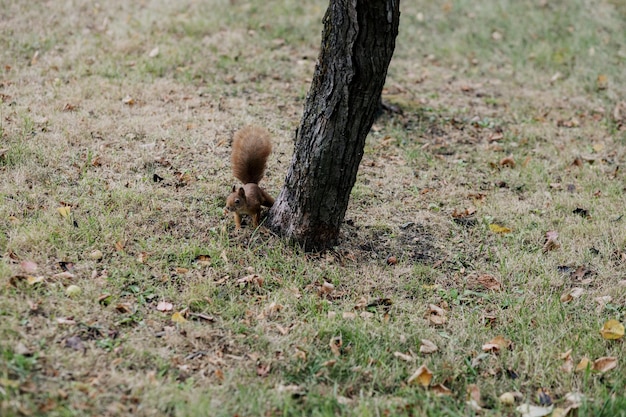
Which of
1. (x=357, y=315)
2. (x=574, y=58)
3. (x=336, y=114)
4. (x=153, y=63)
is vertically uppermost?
(x=574, y=58)

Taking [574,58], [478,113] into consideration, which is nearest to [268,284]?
[478,113]

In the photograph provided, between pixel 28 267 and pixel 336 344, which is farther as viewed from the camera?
pixel 28 267

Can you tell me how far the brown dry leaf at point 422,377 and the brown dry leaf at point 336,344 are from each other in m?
0.39

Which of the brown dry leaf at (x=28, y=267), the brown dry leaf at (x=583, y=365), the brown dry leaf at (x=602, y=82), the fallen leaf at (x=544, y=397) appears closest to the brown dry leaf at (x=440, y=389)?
the fallen leaf at (x=544, y=397)

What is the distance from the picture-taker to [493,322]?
12.0 ft

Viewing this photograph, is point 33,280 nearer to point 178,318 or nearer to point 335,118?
point 178,318

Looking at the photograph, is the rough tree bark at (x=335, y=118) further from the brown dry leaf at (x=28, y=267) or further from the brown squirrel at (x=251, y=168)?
the brown dry leaf at (x=28, y=267)

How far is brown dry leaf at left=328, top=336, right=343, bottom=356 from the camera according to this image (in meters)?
3.28

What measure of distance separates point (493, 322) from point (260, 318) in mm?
1341

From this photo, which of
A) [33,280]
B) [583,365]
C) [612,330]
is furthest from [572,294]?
[33,280]

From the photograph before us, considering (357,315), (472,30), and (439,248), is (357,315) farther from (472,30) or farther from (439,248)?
(472,30)

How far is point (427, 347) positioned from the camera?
11.0 feet

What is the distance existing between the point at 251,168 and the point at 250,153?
0.12m

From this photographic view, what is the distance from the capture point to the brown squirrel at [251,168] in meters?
4.14
